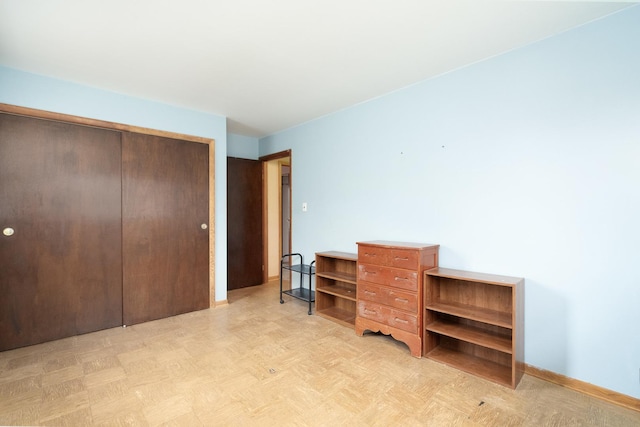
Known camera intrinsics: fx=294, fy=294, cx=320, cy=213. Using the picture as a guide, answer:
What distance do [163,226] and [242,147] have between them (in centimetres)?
198

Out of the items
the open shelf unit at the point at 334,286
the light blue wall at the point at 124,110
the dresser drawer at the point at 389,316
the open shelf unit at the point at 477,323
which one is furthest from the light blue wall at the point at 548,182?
the light blue wall at the point at 124,110

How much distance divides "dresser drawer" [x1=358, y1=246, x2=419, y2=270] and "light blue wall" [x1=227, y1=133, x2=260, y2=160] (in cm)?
290

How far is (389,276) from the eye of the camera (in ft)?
8.86

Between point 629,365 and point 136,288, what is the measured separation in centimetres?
426

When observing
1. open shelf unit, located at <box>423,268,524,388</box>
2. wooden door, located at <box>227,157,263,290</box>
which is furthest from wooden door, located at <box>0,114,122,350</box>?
open shelf unit, located at <box>423,268,524,388</box>

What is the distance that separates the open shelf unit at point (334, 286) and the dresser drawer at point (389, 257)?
45 centimetres

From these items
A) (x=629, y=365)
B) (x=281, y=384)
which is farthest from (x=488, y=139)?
(x=281, y=384)

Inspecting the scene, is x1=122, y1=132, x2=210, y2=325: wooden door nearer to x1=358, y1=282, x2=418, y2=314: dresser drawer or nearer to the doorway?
the doorway

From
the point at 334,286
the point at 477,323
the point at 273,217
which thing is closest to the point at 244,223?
the point at 273,217

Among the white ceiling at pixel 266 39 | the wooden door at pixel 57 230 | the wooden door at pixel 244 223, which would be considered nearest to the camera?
the white ceiling at pixel 266 39

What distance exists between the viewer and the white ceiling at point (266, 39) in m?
1.86

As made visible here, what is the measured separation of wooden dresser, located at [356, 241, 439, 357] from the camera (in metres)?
2.51

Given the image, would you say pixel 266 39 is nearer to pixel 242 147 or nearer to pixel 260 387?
pixel 260 387

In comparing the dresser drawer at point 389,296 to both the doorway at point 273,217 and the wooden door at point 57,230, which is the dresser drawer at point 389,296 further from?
the wooden door at point 57,230
